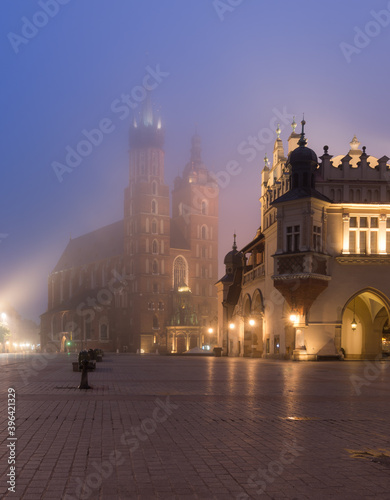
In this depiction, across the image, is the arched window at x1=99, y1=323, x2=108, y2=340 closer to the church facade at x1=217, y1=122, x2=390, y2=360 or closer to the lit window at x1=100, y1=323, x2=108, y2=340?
the lit window at x1=100, y1=323, x2=108, y2=340

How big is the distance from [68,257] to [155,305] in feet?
153

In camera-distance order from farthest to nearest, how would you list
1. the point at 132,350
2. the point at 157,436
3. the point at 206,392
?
the point at 132,350 → the point at 206,392 → the point at 157,436

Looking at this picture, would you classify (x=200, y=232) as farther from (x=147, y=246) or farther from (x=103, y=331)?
(x=103, y=331)

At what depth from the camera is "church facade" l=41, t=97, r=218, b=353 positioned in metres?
124

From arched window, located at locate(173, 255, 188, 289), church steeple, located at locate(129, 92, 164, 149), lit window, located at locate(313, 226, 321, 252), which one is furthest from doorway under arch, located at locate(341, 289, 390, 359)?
church steeple, located at locate(129, 92, 164, 149)

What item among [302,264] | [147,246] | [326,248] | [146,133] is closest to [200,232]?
[147,246]

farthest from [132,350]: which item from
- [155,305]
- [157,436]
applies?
[157,436]

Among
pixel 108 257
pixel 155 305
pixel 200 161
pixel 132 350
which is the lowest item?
pixel 132 350

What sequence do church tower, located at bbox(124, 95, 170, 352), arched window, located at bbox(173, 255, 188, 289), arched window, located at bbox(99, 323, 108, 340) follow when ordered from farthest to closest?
arched window, located at bbox(173, 255, 188, 289)
arched window, located at bbox(99, 323, 108, 340)
church tower, located at bbox(124, 95, 170, 352)

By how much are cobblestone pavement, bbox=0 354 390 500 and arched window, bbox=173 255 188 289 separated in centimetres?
11706

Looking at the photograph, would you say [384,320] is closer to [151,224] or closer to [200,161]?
[151,224]

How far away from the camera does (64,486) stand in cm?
619

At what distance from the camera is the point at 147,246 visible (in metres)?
128

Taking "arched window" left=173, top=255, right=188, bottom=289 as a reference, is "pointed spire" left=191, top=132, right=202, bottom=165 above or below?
above
